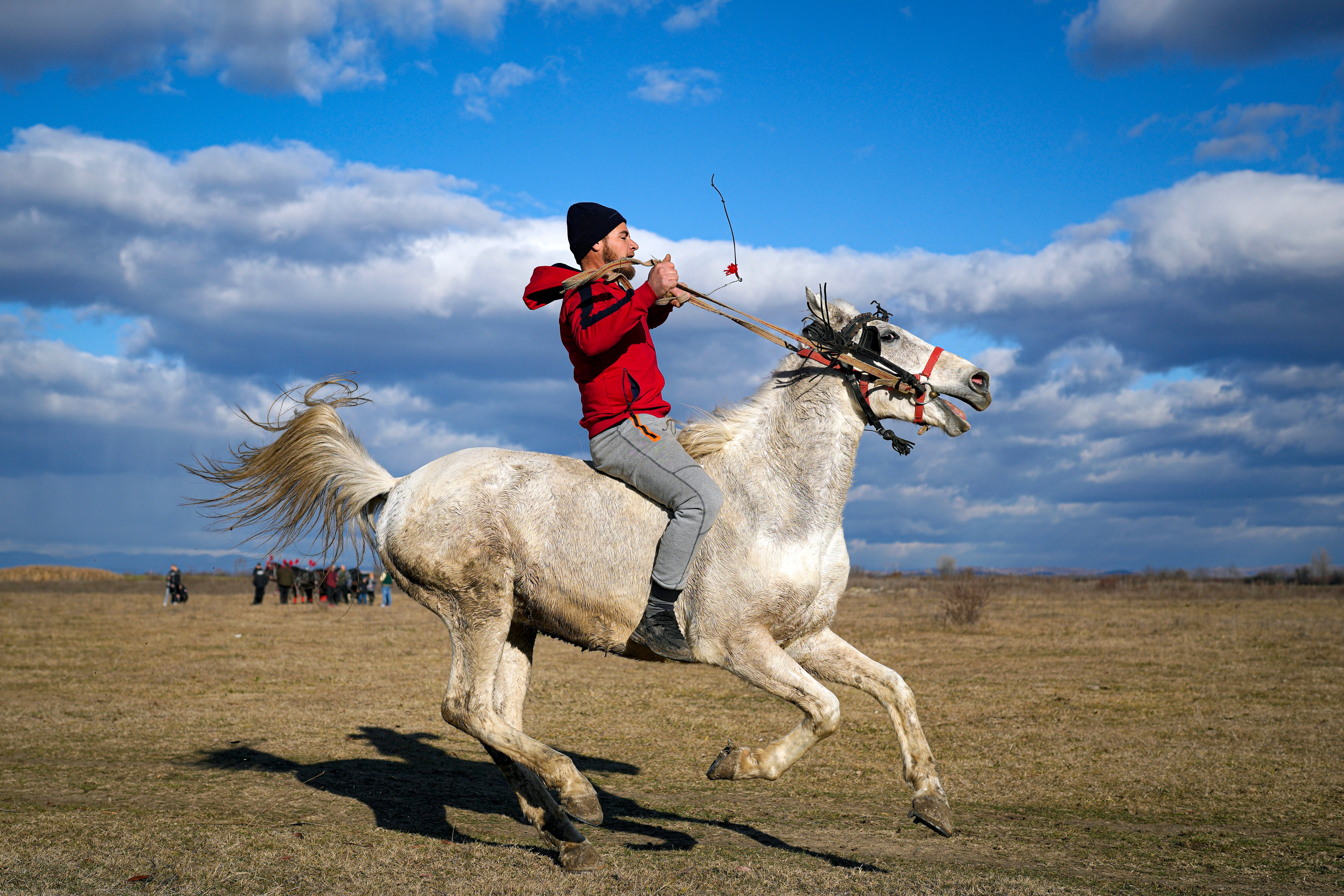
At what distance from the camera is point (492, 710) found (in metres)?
5.44

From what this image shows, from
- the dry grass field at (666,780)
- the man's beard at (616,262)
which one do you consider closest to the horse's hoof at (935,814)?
the dry grass field at (666,780)

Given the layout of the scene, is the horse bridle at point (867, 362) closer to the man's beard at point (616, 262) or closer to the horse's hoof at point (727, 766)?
the man's beard at point (616, 262)

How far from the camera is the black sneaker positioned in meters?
5.09

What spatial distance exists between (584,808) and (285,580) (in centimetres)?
3802

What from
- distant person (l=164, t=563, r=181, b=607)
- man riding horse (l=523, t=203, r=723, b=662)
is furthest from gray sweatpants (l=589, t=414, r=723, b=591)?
distant person (l=164, t=563, r=181, b=607)

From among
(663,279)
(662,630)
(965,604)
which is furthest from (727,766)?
(965,604)

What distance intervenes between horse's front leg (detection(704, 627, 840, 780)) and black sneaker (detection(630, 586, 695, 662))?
31cm

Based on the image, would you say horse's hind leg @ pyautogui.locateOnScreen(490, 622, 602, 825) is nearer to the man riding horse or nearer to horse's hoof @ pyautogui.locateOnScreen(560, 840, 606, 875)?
horse's hoof @ pyautogui.locateOnScreen(560, 840, 606, 875)

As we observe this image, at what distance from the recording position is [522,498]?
18.0 ft

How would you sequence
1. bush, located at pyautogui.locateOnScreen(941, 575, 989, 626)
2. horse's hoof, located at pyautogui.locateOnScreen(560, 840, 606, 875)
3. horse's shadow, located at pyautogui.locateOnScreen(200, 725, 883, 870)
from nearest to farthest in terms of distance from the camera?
horse's hoof, located at pyautogui.locateOnScreen(560, 840, 606, 875) < horse's shadow, located at pyautogui.locateOnScreen(200, 725, 883, 870) < bush, located at pyautogui.locateOnScreen(941, 575, 989, 626)

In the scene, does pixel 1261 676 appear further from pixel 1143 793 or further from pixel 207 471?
pixel 207 471

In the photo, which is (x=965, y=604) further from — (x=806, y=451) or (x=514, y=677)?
(x=806, y=451)

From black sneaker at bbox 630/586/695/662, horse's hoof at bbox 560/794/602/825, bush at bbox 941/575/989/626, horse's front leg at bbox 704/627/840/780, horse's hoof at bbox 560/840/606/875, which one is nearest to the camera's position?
horse's front leg at bbox 704/627/840/780

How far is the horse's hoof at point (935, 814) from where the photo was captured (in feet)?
15.5
